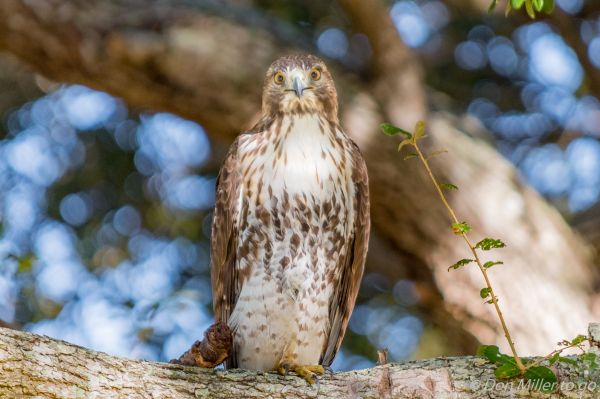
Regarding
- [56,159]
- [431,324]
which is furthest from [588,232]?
[56,159]

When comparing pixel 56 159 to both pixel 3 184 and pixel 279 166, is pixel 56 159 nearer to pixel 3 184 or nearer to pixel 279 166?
pixel 3 184

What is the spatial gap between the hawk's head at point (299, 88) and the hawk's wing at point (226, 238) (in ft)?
1.08

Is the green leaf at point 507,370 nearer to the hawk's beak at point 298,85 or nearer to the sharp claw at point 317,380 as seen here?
the sharp claw at point 317,380

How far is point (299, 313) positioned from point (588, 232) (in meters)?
3.01

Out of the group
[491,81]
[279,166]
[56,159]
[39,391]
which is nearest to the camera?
[39,391]

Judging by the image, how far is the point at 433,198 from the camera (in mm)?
6180

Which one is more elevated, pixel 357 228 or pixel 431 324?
pixel 431 324

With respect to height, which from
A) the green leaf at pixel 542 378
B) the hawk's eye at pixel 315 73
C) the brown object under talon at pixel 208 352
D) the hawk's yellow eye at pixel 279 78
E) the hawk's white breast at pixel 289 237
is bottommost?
the green leaf at pixel 542 378

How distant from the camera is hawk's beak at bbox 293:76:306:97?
15.5 feet

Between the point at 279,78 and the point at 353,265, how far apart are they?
104 cm

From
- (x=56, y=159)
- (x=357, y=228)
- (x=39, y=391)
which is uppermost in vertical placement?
(x=56, y=159)

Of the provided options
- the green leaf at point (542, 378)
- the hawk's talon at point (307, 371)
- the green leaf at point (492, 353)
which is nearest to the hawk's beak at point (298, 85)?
the hawk's talon at point (307, 371)

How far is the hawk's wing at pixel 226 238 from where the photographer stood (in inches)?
179

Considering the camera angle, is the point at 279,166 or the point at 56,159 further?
the point at 56,159
